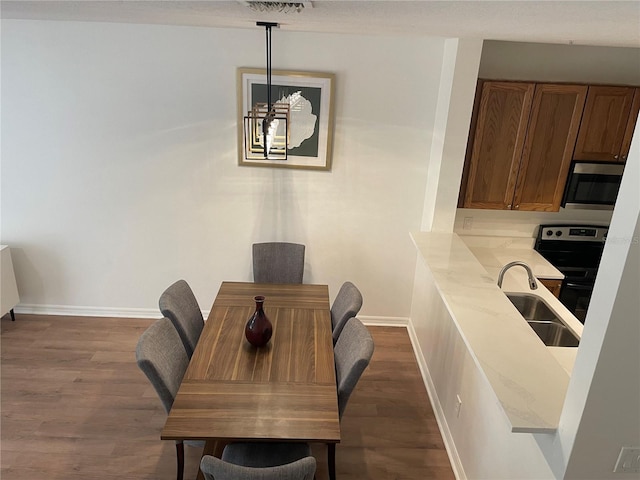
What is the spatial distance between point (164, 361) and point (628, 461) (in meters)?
2.07

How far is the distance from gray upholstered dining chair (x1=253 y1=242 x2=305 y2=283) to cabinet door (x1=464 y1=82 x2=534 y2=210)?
1.41 meters

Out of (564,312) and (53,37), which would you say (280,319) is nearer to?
(564,312)

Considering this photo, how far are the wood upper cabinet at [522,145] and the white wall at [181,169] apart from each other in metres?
0.48

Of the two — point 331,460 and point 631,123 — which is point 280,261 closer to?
point 331,460

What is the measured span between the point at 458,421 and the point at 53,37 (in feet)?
13.0

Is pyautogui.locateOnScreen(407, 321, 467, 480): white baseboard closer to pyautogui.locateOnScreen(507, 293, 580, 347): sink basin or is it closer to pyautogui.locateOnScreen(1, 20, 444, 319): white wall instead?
pyautogui.locateOnScreen(1, 20, 444, 319): white wall

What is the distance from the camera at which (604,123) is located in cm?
330

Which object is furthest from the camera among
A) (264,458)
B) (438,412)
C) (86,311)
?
(86,311)

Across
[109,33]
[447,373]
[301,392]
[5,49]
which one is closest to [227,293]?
[301,392]

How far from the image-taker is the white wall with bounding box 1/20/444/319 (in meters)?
3.47

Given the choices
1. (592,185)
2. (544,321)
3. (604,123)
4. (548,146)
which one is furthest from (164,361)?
(604,123)

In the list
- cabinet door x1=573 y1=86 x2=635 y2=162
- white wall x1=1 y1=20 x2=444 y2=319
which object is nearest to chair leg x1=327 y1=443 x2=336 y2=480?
white wall x1=1 y1=20 x2=444 y2=319

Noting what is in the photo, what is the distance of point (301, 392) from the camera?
228cm

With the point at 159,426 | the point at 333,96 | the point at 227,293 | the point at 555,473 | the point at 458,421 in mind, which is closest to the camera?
the point at 555,473
